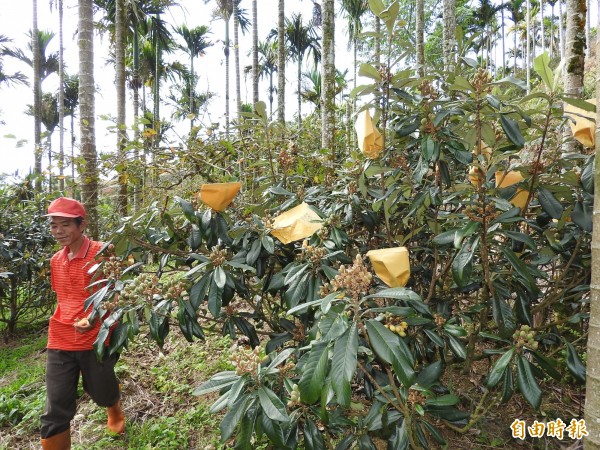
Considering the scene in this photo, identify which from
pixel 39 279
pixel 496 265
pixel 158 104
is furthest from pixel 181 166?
pixel 158 104

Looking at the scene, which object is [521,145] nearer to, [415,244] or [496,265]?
[496,265]

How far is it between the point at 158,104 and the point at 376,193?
Result: 47.2 ft

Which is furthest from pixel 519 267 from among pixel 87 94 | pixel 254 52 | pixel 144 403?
pixel 254 52

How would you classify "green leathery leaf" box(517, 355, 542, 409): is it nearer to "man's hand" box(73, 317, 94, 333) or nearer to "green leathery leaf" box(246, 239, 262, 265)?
"green leathery leaf" box(246, 239, 262, 265)

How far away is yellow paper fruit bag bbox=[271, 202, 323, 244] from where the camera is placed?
1.65m

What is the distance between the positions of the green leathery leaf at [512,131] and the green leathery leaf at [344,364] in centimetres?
94

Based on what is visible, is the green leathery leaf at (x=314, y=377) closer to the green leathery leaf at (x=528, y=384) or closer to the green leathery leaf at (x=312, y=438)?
the green leathery leaf at (x=312, y=438)

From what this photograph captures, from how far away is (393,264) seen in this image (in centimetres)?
134

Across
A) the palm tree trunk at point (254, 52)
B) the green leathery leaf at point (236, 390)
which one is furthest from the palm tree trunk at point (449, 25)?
the green leathery leaf at point (236, 390)

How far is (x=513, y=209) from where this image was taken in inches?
54.4

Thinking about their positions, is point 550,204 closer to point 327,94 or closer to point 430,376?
point 430,376

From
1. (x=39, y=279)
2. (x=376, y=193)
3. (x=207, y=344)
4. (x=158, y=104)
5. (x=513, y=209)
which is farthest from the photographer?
(x=158, y=104)

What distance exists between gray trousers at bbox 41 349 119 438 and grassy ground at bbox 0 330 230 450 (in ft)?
1.11

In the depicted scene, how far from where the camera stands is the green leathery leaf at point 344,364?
988 mm
